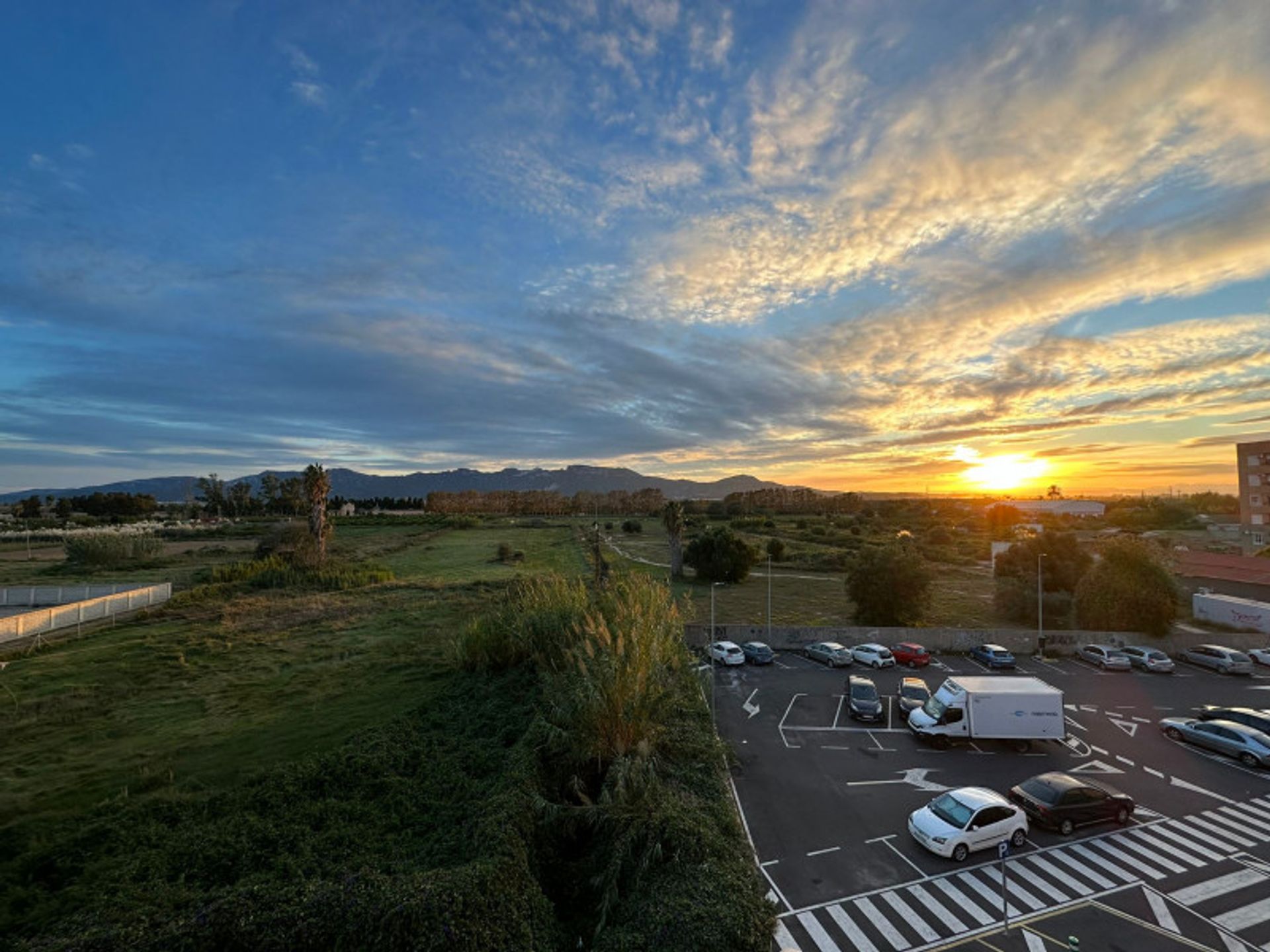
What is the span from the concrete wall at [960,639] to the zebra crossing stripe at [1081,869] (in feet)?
64.6

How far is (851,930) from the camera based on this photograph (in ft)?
38.5

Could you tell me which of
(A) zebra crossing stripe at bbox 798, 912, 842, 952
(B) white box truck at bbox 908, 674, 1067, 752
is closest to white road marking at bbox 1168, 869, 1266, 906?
(B) white box truck at bbox 908, 674, 1067, 752

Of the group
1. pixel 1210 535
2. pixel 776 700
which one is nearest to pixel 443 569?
pixel 776 700

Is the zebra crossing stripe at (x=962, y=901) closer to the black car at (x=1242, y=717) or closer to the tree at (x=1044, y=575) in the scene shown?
the black car at (x=1242, y=717)

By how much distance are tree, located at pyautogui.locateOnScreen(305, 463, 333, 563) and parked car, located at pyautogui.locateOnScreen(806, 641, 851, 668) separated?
46603mm

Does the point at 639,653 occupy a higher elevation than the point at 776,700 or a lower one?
higher

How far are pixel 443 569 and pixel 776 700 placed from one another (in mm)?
45856

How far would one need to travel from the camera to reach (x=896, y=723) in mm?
23016

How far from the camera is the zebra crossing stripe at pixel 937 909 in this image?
11.8 m

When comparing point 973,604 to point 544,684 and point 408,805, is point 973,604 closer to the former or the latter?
point 544,684

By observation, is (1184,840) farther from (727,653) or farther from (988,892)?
(727,653)

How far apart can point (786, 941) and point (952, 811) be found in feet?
19.7

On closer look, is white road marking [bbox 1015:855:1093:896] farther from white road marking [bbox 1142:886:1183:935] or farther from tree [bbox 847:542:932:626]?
tree [bbox 847:542:932:626]

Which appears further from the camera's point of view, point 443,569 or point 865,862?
point 443,569
